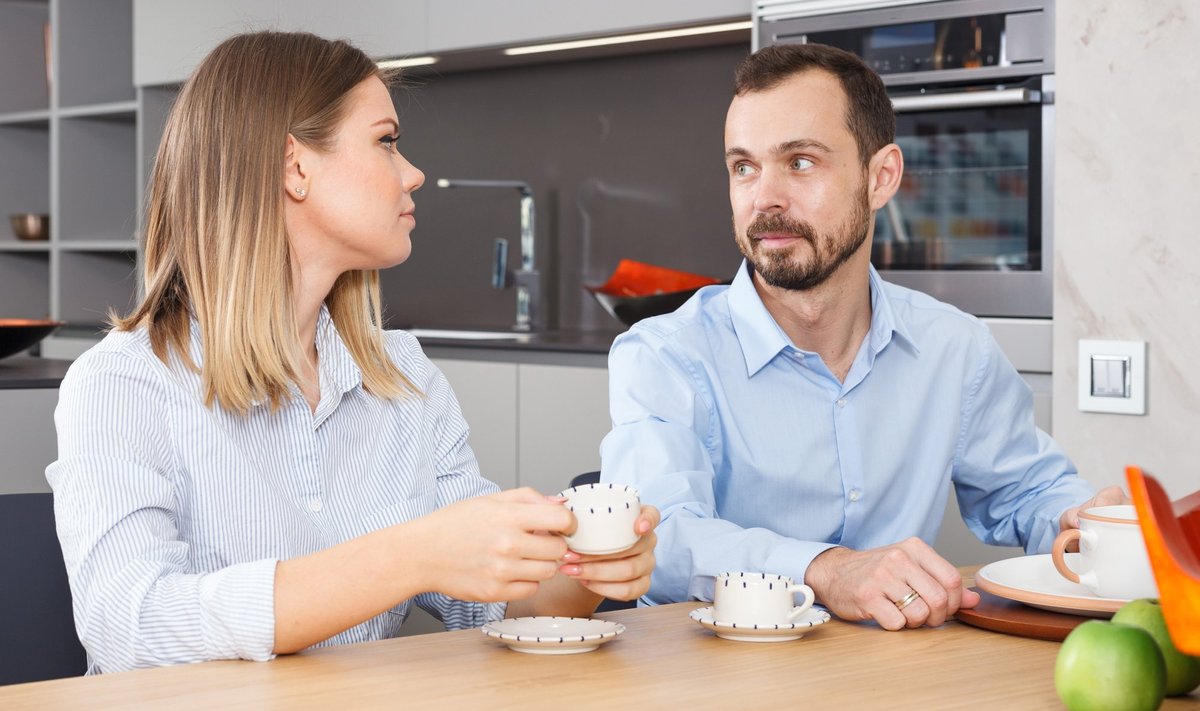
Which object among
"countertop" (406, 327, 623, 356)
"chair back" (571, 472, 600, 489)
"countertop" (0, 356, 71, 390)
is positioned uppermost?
"countertop" (406, 327, 623, 356)

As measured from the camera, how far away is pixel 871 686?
1046mm

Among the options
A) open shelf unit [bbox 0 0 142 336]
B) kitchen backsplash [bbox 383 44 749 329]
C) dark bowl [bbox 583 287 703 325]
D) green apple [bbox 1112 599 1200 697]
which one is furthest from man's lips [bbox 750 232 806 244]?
open shelf unit [bbox 0 0 142 336]

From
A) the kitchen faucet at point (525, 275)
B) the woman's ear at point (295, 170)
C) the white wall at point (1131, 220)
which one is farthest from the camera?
the kitchen faucet at point (525, 275)

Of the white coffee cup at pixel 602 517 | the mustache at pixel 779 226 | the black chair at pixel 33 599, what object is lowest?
the black chair at pixel 33 599

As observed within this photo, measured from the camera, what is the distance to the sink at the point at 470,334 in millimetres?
3762

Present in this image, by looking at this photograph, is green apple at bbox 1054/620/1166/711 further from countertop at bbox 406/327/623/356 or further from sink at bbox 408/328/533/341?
sink at bbox 408/328/533/341

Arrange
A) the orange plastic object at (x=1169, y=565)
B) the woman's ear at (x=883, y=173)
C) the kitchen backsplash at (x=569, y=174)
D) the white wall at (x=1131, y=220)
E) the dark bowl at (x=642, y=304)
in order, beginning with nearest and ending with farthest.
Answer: the orange plastic object at (x=1169, y=565)
the woman's ear at (x=883, y=173)
the white wall at (x=1131, y=220)
the dark bowl at (x=642, y=304)
the kitchen backsplash at (x=569, y=174)

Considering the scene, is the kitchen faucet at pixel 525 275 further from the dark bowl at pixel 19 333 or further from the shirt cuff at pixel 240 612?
the shirt cuff at pixel 240 612

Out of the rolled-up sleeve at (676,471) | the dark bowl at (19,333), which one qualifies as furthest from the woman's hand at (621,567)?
the dark bowl at (19,333)

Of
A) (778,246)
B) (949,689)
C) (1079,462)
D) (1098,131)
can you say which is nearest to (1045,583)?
(949,689)

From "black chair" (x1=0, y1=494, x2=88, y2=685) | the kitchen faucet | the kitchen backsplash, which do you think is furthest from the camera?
the kitchen faucet

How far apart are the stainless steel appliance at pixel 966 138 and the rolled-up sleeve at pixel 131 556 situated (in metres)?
1.97

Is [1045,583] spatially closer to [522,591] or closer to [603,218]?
[522,591]

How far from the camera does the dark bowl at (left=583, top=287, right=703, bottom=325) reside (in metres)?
3.20
